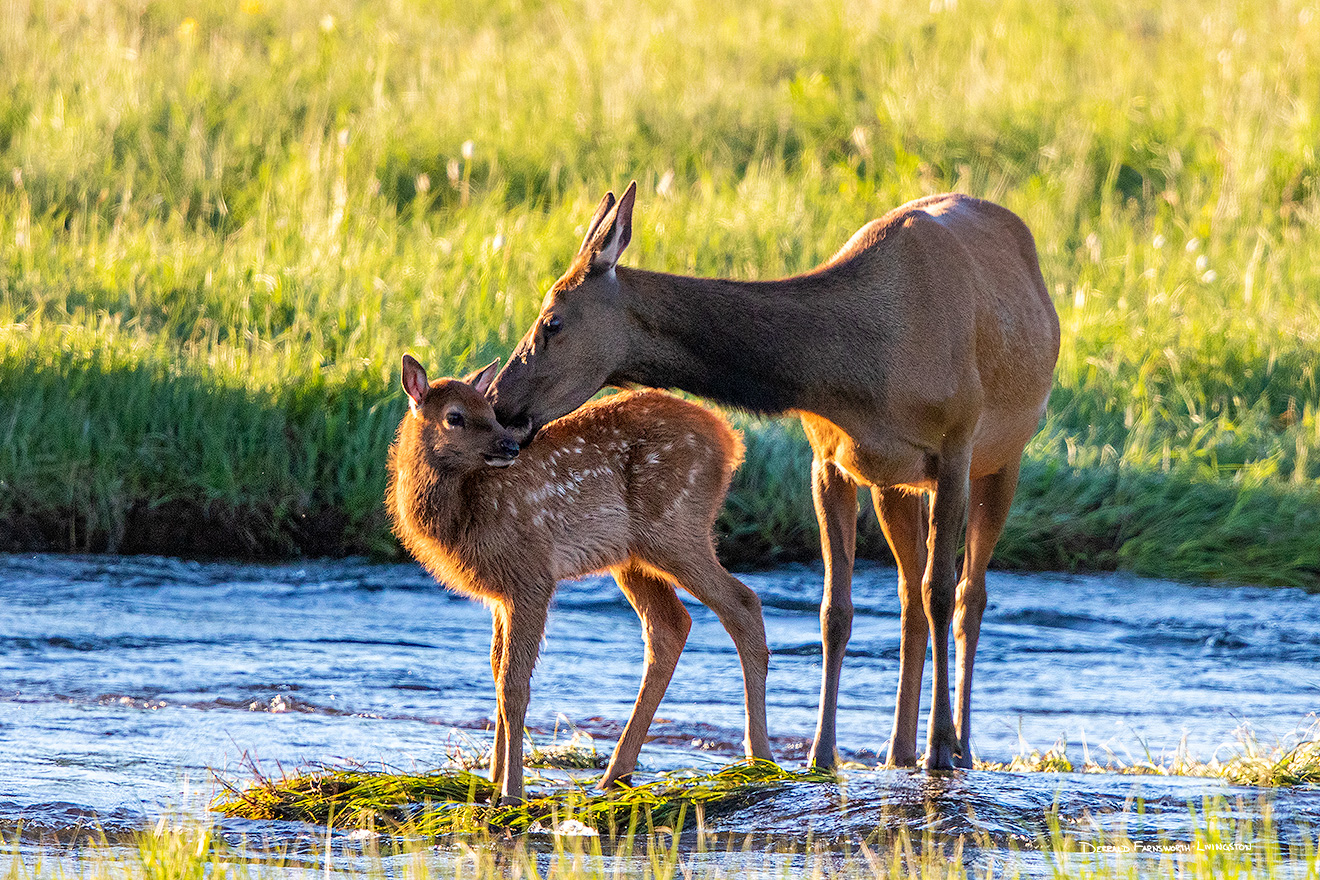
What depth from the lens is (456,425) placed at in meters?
5.45

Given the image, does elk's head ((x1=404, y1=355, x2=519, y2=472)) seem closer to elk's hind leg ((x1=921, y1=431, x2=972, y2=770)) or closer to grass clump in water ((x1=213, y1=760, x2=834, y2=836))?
grass clump in water ((x1=213, y1=760, x2=834, y2=836))

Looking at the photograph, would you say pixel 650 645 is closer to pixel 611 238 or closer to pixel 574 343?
pixel 574 343

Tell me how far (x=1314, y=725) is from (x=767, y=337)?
251 cm

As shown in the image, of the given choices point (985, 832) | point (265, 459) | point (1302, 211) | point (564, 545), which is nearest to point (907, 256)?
point (564, 545)

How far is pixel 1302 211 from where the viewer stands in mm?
12633

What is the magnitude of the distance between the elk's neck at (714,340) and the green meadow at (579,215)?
138 inches

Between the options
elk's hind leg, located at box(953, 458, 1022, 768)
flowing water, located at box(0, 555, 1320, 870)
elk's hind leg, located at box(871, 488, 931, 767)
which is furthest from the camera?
elk's hind leg, located at box(953, 458, 1022, 768)

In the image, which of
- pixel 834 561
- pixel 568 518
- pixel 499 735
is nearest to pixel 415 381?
pixel 568 518

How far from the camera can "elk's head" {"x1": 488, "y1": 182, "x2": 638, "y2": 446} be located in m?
5.12

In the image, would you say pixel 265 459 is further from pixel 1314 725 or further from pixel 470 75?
pixel 470 75

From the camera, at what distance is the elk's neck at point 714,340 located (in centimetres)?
528

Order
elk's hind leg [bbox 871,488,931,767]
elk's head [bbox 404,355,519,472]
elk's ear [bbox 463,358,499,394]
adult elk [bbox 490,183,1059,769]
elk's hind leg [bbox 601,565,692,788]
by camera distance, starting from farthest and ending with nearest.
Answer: elk's hind leg [bbox 871,488,931,767] → elk's ear [bbox 463,358,499,394] → elk's hind leg [bbox 601,565,692,788] → elk's head [bbox 404,355,519,472] → adult elk [bbox 490,183,1059,769]

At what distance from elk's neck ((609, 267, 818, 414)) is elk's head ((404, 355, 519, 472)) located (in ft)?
1.35

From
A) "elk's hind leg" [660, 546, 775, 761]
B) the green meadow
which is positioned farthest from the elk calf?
the green meadow
